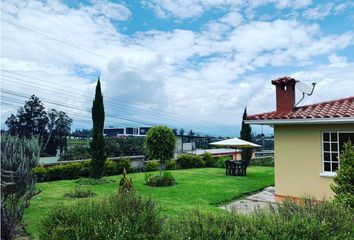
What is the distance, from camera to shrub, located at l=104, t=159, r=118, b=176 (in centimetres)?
1975

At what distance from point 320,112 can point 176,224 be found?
8.17m

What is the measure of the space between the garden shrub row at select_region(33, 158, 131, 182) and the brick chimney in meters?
11.3

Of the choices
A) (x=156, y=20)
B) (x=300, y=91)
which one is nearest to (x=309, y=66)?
(x=300, y=91)

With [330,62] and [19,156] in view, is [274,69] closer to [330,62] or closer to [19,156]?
[330,62]

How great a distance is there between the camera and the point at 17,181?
23.1 ft

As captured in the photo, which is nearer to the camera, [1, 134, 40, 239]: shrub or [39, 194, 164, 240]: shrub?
[39, 194, 164, 240]: shrub

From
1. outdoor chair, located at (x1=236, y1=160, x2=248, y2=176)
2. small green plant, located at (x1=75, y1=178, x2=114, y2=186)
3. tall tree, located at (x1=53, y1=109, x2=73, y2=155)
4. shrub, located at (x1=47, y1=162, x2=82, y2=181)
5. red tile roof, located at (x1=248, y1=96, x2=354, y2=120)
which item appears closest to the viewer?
red tile roof, located at (x1=248, y1=96, x2=354, y2=120)

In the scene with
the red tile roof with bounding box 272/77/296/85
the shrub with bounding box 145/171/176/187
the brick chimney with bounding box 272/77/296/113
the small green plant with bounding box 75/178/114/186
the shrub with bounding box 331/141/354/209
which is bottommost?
the small green plant with bounding box 75/178/114/186

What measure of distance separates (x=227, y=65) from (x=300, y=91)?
711 cm

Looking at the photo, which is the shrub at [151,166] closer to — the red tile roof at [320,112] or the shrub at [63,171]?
the shrub at [63,171]

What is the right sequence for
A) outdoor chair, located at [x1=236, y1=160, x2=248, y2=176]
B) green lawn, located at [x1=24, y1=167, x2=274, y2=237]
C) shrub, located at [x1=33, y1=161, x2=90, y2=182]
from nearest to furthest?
1. green lawn, located at [x1=24, y1=167, x2=274, y2=237]
2. shrub, located at [x1=33, y1=161, x2=90, y2=182]
3. outdoor chair, located at [x1=236, y1=160, x2=248, y2=176]

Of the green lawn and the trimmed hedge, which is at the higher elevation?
the trimmed hedge

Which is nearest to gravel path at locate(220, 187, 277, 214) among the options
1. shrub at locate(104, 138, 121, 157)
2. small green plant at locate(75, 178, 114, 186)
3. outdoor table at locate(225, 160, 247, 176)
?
outdoor table at locate(225, 160, 247, 176)

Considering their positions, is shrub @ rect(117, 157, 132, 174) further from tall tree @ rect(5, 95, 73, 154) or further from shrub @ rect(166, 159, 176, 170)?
tall tree @ rect(5, 95, 73, 154)
